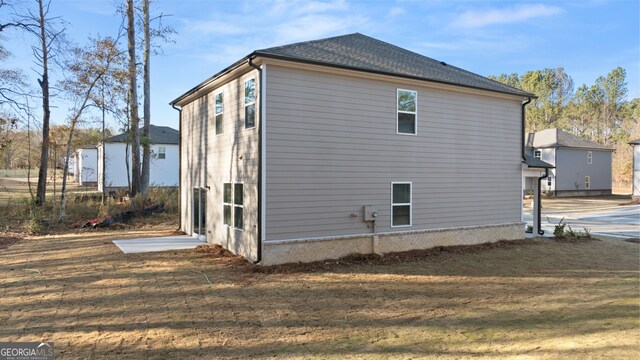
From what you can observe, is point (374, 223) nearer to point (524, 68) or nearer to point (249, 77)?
point (249, 77)

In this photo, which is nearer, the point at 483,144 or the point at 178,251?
the point at 178,251

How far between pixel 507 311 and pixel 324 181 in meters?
4.40

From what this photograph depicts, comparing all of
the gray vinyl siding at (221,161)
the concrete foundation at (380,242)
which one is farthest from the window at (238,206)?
the concrete foundation at (380,242)

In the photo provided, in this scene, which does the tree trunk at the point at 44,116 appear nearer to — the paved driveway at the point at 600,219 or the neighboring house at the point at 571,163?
the paved driveway at the point at 600,219

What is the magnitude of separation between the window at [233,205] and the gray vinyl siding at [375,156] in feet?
4.41

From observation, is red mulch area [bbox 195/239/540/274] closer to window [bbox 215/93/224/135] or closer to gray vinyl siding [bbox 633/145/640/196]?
window [bbox 215/93/224/135]

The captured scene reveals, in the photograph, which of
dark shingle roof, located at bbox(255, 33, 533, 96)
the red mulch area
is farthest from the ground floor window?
dark shingle roof, located at bbox(255, 33, 533, 96)

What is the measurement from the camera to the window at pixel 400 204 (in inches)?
375

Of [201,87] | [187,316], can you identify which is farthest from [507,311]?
[201,87]

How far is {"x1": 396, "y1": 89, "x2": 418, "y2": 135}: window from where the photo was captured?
9.67m

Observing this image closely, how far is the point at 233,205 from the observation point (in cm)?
920

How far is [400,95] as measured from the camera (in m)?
9.68

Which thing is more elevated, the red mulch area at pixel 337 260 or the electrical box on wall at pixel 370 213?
the electrical box on wall at pixel 370 213

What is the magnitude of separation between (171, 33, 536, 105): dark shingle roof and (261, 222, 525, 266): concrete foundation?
12.9ft
